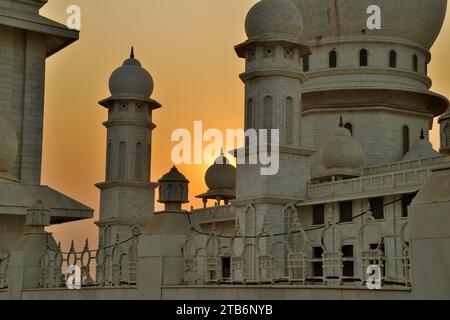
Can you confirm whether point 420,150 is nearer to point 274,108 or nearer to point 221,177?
point 274,108

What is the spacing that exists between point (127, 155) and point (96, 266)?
23.4 m

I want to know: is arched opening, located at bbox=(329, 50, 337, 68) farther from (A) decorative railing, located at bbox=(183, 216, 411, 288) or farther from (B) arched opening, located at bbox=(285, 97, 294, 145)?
(A) decorative railing, located at bbox=(183, 216, 411, 288)

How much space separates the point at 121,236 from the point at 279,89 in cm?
1402

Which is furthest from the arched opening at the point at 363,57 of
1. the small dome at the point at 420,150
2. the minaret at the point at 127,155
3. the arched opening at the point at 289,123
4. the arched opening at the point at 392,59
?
the minaret at the point at 127,155

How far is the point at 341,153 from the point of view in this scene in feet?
119

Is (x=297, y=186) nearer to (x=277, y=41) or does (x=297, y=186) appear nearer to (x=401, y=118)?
(x=277, y=41)

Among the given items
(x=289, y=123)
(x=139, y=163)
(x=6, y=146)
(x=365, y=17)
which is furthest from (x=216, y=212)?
(x=6, y=146)

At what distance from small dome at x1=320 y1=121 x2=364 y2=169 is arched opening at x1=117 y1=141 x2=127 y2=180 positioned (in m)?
11.7

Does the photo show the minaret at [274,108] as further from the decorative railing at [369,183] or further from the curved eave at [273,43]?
the decorative railing at [369,183]

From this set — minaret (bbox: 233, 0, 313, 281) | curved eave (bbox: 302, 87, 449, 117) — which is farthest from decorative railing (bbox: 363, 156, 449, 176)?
curved eave (bbox: 302, 87, 449, 117)

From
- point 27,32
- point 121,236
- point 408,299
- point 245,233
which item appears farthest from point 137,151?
point 408,299

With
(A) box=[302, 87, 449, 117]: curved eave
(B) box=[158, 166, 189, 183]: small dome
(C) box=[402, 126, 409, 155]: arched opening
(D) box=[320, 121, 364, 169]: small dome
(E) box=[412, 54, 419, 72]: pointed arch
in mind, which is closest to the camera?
(B) box=[158, 166, 189, 183]: small dome

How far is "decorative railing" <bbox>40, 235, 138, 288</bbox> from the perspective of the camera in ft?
61.1

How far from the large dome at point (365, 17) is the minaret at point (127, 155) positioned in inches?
377
